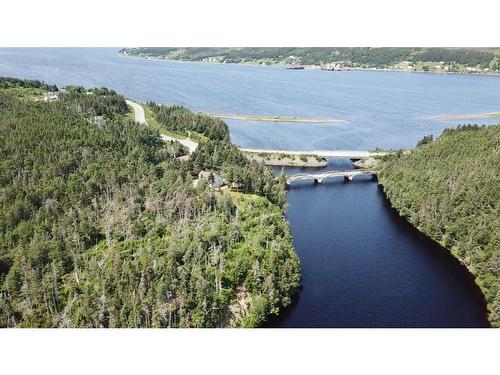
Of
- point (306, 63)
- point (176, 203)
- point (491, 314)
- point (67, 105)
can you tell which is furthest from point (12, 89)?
point (306, 63)

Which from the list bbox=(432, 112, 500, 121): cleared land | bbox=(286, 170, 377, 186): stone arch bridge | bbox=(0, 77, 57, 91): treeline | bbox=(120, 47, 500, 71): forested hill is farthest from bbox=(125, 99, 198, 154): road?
bbox=(120, 47, 500, 71): forested hill

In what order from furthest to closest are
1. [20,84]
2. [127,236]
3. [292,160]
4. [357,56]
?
[357,56] < [20,84] < [292,160] < [127,236]

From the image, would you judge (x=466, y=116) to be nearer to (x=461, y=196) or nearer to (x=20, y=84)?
(x=461, y=196)

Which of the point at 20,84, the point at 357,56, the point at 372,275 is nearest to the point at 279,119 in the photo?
the point at 20,84

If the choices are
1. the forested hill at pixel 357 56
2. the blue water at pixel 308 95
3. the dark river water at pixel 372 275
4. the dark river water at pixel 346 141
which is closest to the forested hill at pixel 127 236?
the dark river water at pixel 372 275

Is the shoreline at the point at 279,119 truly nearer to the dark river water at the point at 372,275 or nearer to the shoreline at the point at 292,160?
the shoreline at the point at 292,160

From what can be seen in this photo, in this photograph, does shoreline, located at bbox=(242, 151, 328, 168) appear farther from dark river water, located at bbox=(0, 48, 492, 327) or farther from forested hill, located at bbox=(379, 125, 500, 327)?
forested hill, located at bbox=(379, 125, 500, 327)

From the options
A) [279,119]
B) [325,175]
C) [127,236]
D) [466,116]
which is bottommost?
[325,175]

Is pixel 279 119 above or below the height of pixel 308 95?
below
